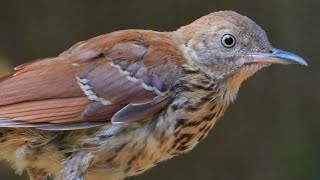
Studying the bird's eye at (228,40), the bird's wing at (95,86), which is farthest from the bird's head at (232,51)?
the bird's wing at (95,86)

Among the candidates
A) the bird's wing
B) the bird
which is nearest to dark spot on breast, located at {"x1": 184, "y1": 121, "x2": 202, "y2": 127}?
the bird

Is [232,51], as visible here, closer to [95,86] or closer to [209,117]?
[209,117]

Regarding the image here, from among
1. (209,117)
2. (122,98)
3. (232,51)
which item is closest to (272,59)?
(232,51)

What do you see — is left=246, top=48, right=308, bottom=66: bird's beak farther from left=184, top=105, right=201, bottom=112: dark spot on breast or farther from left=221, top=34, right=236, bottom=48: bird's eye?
left=184, top=105, right=201, bottom=112: dark spot on breast

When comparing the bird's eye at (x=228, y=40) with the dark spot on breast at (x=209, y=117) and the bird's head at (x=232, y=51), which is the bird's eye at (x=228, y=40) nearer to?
the bird's head at (x=232, y=51)

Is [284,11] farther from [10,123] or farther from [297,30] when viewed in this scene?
[10,123]

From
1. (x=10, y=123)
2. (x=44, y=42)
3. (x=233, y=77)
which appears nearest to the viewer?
(x=10, y=123)

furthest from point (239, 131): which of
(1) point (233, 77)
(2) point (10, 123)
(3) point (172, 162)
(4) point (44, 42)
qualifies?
(2) point (10, 123)
